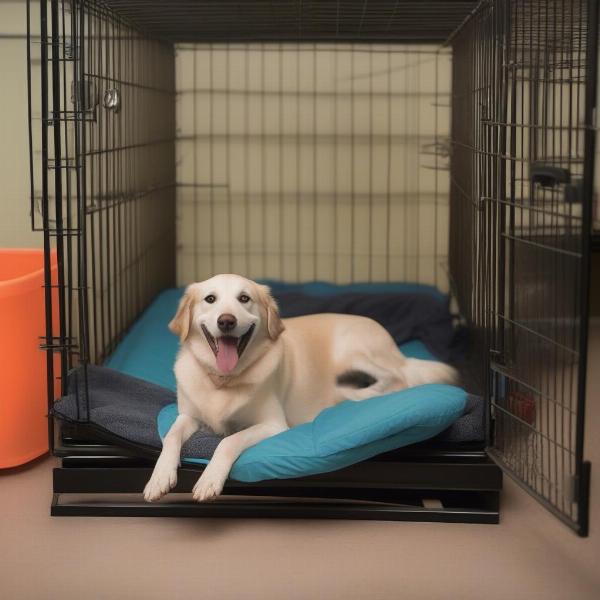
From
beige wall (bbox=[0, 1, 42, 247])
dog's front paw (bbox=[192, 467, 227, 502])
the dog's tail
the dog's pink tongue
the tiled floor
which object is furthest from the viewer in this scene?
beige wall (bbox=[0, 1, 42, 247])

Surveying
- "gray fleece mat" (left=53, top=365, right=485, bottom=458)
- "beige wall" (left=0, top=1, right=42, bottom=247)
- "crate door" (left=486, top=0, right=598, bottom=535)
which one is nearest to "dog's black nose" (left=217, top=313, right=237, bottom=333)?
"gray fleece mat" (left=53, top=365, right=485, bottom=458)

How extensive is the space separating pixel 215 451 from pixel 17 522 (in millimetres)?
586

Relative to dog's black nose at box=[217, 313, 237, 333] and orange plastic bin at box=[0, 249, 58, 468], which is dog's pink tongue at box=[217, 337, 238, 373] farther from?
orange plastic bin at box=[0, 249, 58, 468]

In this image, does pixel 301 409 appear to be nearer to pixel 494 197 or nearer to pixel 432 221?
pixel 494 197

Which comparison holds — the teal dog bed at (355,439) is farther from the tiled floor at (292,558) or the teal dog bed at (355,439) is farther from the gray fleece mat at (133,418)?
the tiled floor at (292,558)

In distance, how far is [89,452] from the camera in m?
2.74

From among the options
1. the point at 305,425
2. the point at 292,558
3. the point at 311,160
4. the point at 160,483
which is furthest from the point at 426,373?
the point at 311,160

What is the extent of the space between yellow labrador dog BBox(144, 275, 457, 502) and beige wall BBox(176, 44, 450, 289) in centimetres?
225

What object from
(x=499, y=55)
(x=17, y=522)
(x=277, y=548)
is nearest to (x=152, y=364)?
(x=17, y=522)

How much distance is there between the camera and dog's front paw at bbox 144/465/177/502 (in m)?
2.48

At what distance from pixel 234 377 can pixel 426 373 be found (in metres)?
0.79

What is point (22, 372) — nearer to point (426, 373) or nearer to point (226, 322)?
point (226, 322)

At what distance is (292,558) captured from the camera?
2463 mm

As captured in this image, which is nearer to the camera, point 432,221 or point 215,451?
point 215,451
